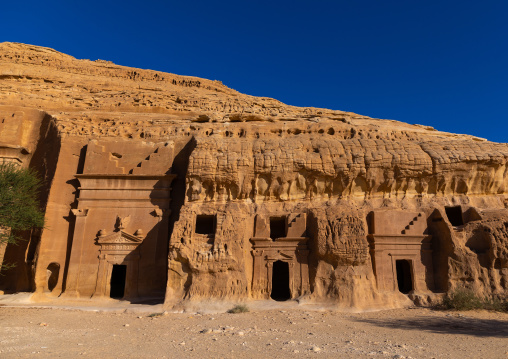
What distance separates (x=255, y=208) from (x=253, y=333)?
7520 mm

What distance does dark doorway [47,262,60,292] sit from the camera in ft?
54.2

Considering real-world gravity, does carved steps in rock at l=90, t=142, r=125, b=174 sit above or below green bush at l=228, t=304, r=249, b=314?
above

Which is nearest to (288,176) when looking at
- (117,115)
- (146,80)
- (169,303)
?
(169,303)

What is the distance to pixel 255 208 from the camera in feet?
54.3

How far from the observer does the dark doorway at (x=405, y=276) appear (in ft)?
51.1

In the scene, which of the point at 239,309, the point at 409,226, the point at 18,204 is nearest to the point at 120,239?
the point at 18,204

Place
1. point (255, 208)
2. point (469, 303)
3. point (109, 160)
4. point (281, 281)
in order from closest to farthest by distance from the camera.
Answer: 1. point (469, 303)
2. point (255, 208)
3. point (281, 281)
4. point (109, 160)

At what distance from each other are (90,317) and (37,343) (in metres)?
3.87

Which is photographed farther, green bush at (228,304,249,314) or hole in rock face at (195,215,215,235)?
hole in rock face at (195,215,215,235)

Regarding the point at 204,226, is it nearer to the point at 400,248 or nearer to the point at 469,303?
the point at 400,248

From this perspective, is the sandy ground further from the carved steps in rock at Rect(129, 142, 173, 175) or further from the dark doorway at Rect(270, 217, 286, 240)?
the carved steps in rock at Rect(129, 142, 173, 175)

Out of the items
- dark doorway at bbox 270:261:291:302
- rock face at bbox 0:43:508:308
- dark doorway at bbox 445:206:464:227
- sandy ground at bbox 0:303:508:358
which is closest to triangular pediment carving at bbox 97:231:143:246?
rock face at bbox 0:43:508:308

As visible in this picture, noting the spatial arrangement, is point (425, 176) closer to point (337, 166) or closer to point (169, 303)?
point (337, 166)

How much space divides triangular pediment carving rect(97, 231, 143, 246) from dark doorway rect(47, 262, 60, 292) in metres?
2.33
